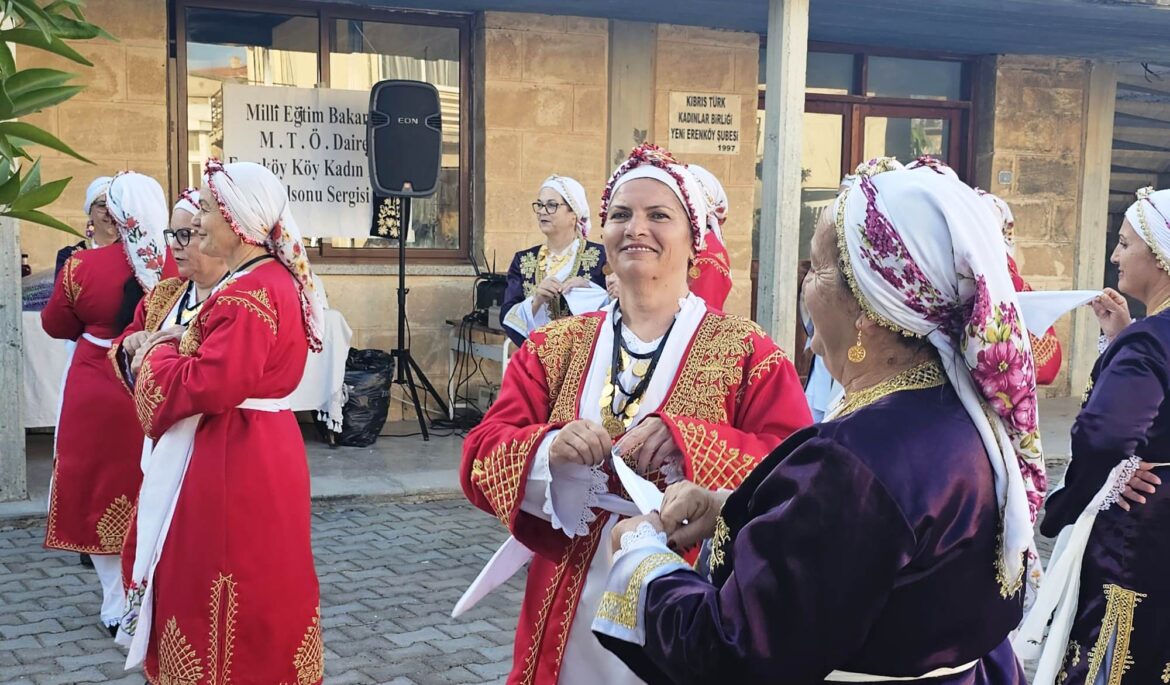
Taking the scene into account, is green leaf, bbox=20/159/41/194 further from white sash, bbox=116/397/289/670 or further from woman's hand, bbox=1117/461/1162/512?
woman's hand, bbox=1117/461/1162/512

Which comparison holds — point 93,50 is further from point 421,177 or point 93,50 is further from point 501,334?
point 501,334

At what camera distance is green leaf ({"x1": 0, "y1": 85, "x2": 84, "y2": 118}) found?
147cm

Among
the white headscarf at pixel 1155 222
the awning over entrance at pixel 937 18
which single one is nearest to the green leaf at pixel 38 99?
the white headscarf at pixel 1155 222

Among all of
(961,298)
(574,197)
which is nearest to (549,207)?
(574,197)

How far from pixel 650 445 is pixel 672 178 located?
27.6 inches

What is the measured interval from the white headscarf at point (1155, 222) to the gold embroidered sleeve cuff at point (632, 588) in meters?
2.22

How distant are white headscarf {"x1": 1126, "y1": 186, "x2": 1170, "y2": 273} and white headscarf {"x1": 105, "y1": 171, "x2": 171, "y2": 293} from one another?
12.8 ft

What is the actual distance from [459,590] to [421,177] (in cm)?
419

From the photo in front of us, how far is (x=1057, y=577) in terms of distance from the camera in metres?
3.45

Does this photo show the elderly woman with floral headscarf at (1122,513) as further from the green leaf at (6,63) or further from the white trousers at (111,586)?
→ the white trousers at (111,586)

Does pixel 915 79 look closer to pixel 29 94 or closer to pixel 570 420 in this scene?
pixel 570 420

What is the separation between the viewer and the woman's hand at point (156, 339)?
11.9ft

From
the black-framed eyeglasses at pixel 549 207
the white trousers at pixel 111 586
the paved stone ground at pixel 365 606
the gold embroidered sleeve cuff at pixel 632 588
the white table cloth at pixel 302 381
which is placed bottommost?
the paved stone ground at pixel 365 606

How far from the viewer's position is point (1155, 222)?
3.49 metres
